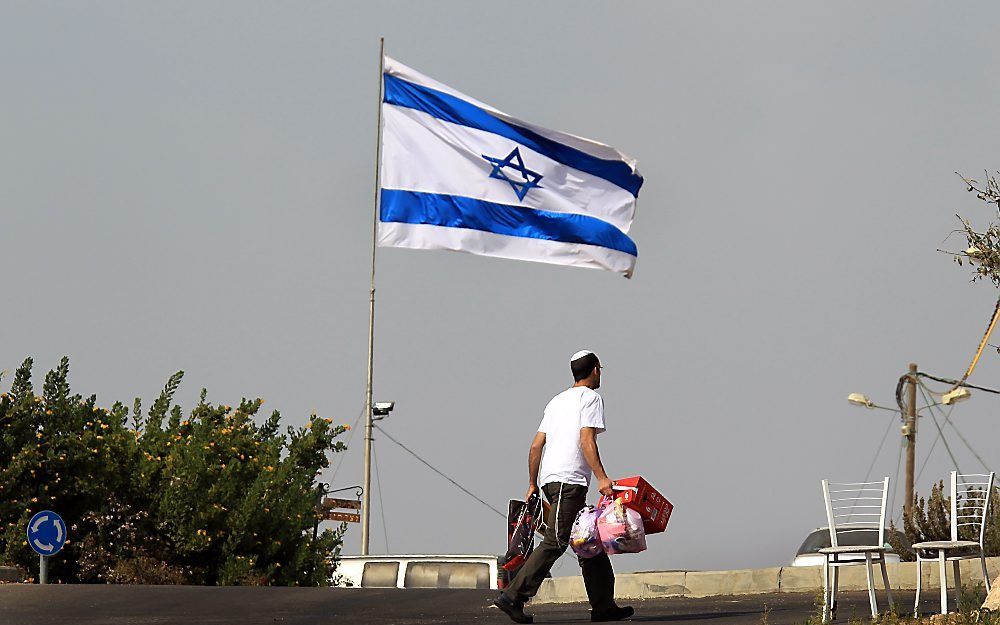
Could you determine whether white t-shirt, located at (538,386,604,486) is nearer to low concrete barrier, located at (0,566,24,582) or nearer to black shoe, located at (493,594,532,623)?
black shoe, located at (493,594,532,623)

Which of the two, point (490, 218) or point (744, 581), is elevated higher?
point (490, 218)

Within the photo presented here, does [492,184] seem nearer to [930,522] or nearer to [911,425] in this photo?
[930,522]

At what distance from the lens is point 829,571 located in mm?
11336

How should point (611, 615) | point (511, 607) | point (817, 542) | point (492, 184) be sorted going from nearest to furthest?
point (511, 607)
point (611, 615)
point (492, 184)
point (817, 542)

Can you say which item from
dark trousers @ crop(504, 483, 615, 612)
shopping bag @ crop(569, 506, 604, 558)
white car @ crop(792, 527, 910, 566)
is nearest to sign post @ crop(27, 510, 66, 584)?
dark trousers @ crop(504, 483, 615, 612)

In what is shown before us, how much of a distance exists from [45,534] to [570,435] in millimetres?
7931

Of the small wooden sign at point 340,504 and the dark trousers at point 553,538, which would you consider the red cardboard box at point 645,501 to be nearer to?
the dark trousers at point 553,538

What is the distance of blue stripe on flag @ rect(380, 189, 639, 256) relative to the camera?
1986cm

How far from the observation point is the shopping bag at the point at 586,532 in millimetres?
11070

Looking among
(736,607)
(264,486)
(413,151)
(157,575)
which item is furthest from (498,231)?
(736,607)

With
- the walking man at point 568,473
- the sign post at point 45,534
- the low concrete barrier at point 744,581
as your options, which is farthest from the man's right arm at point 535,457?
the sign post at point 45,534

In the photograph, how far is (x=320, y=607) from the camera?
44.0ft

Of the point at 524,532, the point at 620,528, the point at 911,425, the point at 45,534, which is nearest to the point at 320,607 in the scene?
the point at 524,532

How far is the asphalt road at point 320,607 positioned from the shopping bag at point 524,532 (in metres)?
0.53
